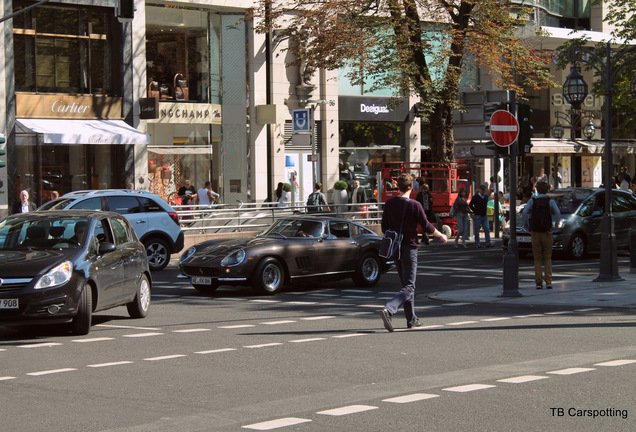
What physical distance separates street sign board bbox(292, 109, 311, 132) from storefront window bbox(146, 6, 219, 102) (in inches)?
274

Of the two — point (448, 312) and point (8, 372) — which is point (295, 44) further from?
point (8, 372)

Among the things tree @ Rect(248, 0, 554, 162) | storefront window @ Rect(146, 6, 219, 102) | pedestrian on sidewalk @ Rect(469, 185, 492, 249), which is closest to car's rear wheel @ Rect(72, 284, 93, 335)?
pedestrian on sidewalk @ Rect(469, 185, 492, 249)


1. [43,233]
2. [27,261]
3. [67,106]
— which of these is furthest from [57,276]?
[67,106]

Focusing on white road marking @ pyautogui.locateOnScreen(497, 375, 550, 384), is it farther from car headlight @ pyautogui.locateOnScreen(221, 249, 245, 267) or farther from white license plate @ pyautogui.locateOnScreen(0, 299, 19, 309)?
car headlight @ pyautogui.locateOnScreen(221, 249, 245, 267)

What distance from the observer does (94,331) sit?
12.8 m

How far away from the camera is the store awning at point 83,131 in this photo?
31172mm

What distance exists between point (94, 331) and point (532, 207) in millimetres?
8158

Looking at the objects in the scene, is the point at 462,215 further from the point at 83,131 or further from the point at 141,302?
the point at 141,302

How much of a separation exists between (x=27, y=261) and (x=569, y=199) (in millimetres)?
16410

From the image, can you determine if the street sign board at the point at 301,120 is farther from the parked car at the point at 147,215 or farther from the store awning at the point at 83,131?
the parked car at the point at 147,215

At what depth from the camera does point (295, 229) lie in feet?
59.8

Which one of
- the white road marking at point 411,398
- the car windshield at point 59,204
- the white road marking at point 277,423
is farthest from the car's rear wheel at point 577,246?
the white road marking at point 277,423

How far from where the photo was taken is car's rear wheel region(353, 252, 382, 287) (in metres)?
18.7

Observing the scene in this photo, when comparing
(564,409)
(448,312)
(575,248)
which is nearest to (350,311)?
(448,312)
